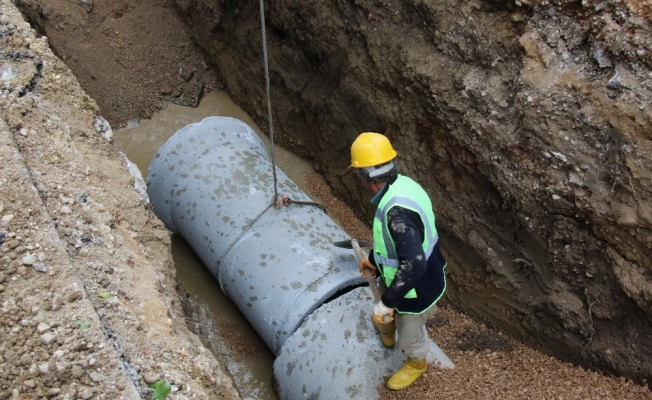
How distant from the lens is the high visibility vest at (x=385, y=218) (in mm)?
3133

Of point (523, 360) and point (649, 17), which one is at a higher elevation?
point (649, 17)

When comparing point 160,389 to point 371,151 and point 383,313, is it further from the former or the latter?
point 371,151

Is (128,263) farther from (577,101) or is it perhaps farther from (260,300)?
(577,101)

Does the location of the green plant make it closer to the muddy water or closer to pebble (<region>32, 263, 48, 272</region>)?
pebble (<region>32, 263, 48, 272</region>)

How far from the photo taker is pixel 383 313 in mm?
3340


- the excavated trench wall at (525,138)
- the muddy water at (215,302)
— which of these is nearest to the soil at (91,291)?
the excavated trench wall at (525,138)

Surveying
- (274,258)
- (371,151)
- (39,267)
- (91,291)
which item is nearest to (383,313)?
(371,151)

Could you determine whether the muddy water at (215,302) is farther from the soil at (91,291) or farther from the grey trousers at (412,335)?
the grey trousers at (412,335)

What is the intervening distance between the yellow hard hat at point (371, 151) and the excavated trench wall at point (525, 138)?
1.27 meters

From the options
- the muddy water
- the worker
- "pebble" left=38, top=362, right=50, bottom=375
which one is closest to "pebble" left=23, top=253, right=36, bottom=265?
"pebble" left=38, top=362, right=50, bottom=375

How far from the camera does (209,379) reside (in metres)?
2.89

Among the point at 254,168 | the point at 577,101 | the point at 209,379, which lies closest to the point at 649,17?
the point at 577,101

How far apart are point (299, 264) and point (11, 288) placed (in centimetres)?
185

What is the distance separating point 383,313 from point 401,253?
0.46 meters
